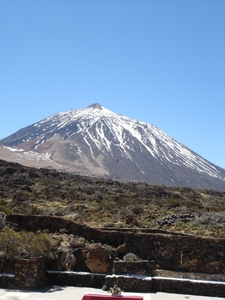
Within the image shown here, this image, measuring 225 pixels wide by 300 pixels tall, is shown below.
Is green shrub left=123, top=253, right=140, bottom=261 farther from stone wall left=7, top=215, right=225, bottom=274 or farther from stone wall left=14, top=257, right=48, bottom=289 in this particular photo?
stone wall left=14, top=257, right=48, bottom=289

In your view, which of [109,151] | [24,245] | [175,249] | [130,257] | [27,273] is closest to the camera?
[27,273]

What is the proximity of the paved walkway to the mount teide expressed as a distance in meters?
88.2

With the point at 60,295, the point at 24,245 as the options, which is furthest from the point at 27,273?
the point at 60,295

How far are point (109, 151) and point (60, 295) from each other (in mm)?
126349

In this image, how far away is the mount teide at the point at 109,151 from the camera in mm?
112062

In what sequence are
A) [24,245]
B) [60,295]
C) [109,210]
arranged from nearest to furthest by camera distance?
[60,295] → [24,245] → [109,210]

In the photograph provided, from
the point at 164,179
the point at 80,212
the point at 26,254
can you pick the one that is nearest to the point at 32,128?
the point at 164,179

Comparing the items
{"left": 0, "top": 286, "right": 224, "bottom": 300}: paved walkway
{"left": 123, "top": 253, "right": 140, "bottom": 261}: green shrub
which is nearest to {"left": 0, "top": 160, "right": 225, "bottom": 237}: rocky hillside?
{"left": 123, "top": 253, "right": 140, "bottom": 261}: green shrub

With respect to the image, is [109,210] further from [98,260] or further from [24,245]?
[24,245]

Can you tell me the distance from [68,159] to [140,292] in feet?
364

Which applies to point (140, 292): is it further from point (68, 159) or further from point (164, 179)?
point (68, 159)

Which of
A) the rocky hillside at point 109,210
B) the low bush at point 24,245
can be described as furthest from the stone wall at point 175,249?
the rocky hillside at point 109,210

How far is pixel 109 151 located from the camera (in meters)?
135

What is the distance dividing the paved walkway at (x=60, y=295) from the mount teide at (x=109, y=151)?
88196mm
